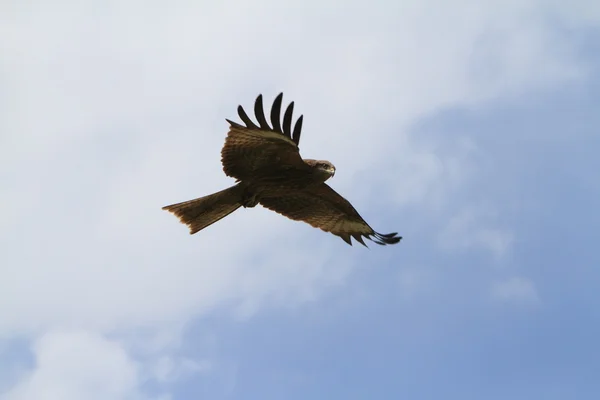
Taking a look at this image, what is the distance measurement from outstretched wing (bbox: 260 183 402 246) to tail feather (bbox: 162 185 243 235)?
743mm

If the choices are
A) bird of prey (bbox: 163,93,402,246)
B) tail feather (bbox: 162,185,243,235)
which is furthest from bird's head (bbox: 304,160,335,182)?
tail feather (bbox: 162,185,243,235)

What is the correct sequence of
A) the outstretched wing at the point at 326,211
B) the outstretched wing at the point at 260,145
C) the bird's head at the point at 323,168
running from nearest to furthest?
the outstretched wing at the point at 260,145, the bird's head at the point at 323,168, the outstretched wing at the point at 326,211

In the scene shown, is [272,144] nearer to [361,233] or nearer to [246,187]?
[246,187]

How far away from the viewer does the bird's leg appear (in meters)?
11.6

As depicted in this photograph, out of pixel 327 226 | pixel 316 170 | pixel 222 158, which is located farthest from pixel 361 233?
pixel 222 158

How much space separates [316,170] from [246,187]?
90 cm

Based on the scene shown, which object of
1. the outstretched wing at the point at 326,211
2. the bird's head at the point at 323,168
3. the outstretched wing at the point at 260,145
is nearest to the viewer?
the outstretched wing at the point at 260,145

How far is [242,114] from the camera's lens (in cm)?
1076

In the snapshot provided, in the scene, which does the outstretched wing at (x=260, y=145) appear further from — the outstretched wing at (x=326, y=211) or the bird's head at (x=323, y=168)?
the outstretched wing at (x=326, y=211)

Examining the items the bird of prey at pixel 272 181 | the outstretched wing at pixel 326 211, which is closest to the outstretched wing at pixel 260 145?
the bird of prey at pixel 272 181

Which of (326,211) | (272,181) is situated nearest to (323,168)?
(272,181)

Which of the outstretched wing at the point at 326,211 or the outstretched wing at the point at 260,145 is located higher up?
the outstretched wing at the point at 326,211

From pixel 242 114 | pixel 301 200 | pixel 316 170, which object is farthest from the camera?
pixel 301 200

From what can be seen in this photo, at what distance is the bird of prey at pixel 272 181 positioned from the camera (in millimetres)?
10906
